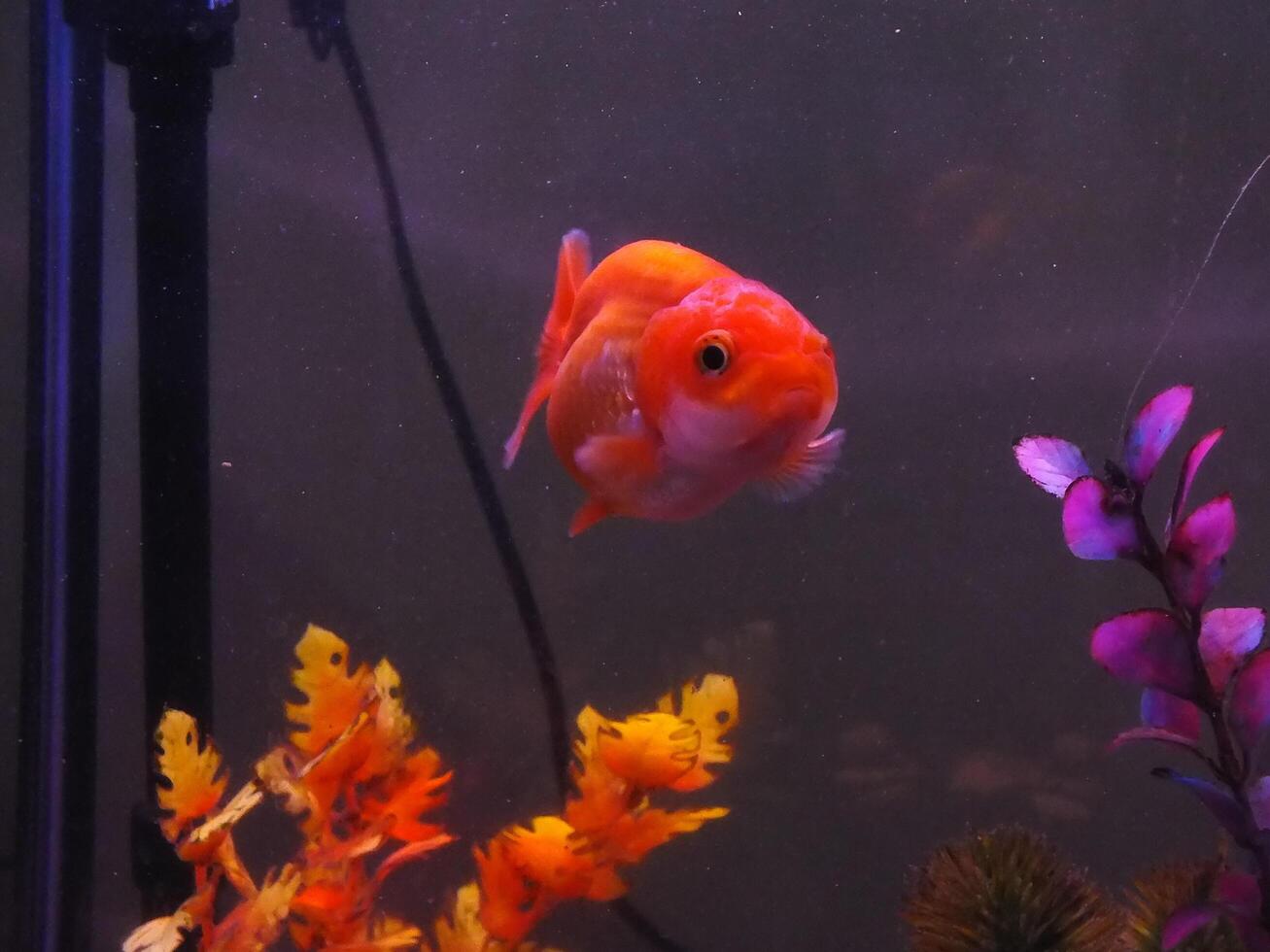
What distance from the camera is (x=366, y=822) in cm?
184

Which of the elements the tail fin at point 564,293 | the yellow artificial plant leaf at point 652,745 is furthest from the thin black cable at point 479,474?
the tail fin at point 564,293

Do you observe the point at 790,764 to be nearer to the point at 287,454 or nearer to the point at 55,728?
the point at 287,454

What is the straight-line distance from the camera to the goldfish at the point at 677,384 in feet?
3.76

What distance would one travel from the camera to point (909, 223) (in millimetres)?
3201

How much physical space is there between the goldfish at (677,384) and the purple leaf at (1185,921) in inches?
28.6

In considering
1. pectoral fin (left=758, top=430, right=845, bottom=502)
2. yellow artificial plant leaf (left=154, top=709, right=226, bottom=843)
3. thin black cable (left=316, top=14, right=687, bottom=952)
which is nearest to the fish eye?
pectoral fin (left=758, top=430, right=845, bottom=502)

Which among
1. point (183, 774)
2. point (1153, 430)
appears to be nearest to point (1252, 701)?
point (1153, 430)

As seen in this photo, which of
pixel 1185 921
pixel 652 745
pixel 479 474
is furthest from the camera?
pixel 479 474

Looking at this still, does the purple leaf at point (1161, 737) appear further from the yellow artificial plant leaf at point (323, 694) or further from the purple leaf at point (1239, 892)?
the yellow artificial plant leaf at point (323, 694)

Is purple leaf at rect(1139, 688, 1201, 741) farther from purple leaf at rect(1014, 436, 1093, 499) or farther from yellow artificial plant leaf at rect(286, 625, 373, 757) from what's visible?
yellow artificial plant leaf at rect(286, 625, 373, 757)

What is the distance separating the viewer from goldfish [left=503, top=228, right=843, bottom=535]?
3.76 ft

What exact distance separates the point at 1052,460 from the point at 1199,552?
0.20 m

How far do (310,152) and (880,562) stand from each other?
252 cm

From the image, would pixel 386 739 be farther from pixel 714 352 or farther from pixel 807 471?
pixel 714 352
